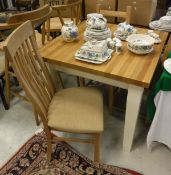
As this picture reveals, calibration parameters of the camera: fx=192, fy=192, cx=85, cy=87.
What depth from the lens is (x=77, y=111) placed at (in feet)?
4.18

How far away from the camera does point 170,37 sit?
1.54 meters

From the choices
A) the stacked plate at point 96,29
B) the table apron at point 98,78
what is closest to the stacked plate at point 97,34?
the stacked plate at point 96,29

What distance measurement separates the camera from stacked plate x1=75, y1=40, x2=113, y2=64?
121cm

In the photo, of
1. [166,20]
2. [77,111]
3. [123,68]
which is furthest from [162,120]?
[166,20]

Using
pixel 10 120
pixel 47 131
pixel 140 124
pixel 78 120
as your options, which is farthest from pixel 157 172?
pixel 10 120

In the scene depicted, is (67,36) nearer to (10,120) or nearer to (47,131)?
(47,131)

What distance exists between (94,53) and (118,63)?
0.16 metres

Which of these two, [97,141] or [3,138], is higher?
[97,141]

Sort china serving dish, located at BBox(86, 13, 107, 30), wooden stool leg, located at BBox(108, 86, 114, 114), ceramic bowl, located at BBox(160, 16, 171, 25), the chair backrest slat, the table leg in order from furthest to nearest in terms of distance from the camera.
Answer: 1. wooden stool leg, located at BBox(108, 86, 114, 114)
2. ceramic bowl, located at BBox(160, 16, 171, 25)
3. china serving dish, located at BBox(86, 13, 107, 30)
4. the table leg
5. the chair backrest slat

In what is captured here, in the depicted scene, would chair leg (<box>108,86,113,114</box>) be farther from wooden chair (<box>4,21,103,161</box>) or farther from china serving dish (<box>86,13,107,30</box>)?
china serving dish (<box>86,13,107,30</box>)

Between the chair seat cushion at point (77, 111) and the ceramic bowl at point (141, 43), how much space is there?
42cm

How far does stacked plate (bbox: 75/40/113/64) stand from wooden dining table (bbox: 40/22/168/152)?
28mm

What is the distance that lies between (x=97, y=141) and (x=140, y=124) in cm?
65

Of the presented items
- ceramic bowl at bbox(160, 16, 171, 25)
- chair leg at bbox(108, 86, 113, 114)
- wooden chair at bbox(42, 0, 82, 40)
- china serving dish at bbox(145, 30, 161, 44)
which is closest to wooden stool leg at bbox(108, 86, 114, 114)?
chair leg at bbox(108, 86, 113, 114)
